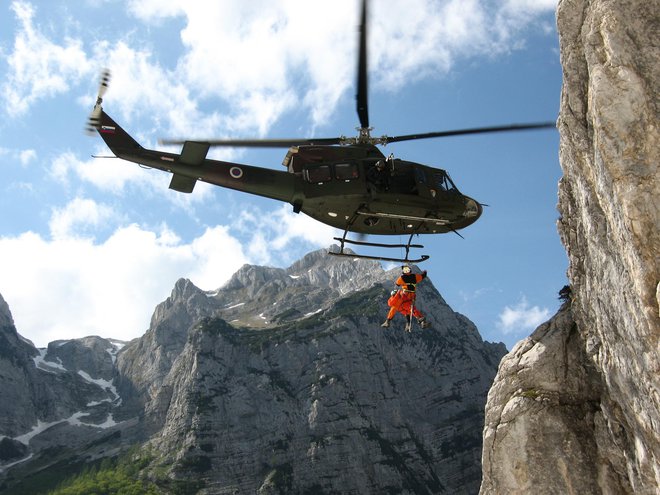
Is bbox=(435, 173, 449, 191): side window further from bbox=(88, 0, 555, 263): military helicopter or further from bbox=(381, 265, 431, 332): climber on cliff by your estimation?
bbox=(381, 265, 431, 332): climber on cliff

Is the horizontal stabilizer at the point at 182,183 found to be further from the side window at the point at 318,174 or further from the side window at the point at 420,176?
the side window at the point at 420,176

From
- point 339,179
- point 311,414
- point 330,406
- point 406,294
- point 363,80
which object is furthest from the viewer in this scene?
point 330,406

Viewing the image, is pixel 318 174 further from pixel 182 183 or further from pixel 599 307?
pixel 599 307

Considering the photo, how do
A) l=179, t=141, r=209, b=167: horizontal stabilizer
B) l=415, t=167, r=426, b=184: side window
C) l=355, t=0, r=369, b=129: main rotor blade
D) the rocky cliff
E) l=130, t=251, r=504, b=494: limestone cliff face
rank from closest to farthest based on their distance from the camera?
l=355, t=0, r=369, b=129: main rotor blade, l=179, t=141, r=209, b=167: horizontal stabilizer, l=415, t=167, r=426, b=184: side window, l=130, t=251, r=504, b=494: limestone cliff face, the rocky cliff

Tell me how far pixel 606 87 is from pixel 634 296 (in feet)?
22.6

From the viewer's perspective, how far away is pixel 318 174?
2438 centimetres

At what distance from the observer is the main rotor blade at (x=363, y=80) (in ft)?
61.0

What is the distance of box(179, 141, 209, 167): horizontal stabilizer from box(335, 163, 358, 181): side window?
4847 mm

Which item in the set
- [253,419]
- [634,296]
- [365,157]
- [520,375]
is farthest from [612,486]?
[253,419]

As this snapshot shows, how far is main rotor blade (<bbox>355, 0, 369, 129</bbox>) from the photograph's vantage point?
18602 millimetres

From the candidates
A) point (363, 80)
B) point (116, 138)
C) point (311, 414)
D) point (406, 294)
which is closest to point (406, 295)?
point (406, 294)

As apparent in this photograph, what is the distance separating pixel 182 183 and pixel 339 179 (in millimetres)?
5962

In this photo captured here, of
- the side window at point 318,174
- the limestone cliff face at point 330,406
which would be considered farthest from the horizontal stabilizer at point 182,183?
the limestone cliff face at point 330,406

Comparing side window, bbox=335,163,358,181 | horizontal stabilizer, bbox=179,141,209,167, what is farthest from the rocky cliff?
side window, bbox=335,163,358,181
